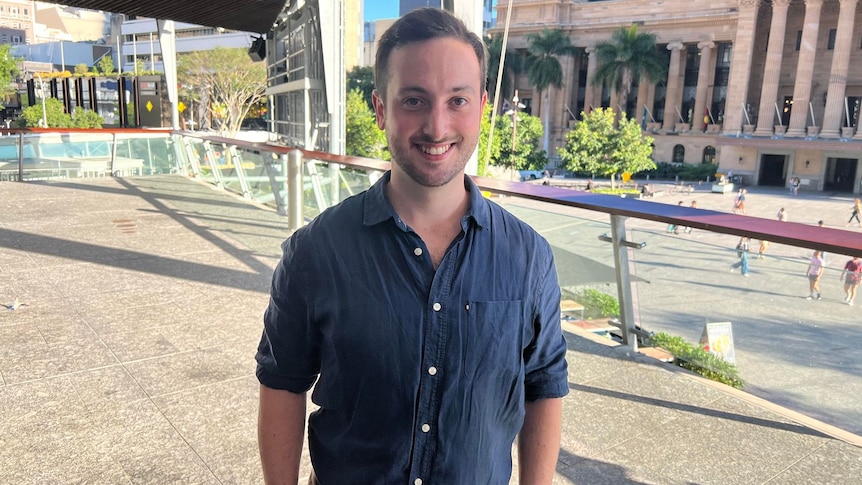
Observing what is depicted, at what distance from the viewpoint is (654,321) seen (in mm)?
4488

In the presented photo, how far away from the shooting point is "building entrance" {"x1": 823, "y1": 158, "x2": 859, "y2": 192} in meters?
53.0

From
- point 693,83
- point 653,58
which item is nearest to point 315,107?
point 653,58

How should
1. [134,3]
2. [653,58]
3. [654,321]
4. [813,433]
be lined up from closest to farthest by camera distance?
1. [813,433]
2. [654,321]
3. [134,3]
4. [653,58]

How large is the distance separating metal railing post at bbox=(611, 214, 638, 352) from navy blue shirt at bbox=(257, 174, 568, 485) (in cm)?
321

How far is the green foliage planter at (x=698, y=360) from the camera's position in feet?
13.1

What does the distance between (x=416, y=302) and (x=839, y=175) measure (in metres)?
62.5

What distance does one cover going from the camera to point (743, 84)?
188 ft

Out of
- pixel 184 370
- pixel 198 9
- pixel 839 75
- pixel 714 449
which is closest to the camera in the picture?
pixel 714 449

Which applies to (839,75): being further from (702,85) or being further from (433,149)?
(433,149)

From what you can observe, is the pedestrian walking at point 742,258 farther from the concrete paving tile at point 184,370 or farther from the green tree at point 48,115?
the green tree at point 48,115

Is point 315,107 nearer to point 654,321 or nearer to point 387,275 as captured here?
point 654,321

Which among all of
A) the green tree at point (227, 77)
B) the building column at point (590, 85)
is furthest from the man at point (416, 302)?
the building column at point (590, 85)

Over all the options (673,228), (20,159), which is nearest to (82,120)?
(20,159)

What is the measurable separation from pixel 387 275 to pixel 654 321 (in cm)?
358
